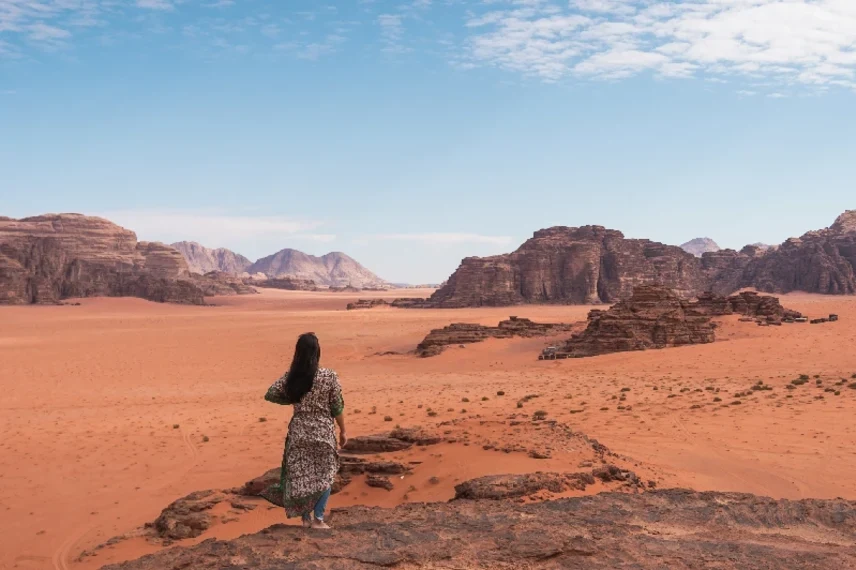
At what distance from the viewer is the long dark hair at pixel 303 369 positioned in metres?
5.12

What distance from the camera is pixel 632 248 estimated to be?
72938 millimetres

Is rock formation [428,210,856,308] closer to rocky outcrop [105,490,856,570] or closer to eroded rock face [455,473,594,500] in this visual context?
eroded rock face [455,473,594,500]

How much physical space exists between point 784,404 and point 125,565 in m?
12.7

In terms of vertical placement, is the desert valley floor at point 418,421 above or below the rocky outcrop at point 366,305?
below

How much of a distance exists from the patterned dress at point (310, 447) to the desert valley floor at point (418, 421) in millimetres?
1834

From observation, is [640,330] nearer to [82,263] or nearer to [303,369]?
[303,369]

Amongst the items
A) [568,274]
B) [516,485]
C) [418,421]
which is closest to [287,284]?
[568,274]

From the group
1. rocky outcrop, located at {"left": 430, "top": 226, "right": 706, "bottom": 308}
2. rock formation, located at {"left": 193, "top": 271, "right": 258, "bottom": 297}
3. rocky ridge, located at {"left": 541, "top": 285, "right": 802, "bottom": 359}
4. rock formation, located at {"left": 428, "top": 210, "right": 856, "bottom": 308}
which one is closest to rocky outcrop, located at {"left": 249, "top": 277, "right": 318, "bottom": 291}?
rock formation, located at {"left": 193, "top": 271, "right": 258, "bottom": 297}

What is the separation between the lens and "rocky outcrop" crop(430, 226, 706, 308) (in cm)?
6912

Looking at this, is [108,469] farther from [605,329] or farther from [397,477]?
[605,329]

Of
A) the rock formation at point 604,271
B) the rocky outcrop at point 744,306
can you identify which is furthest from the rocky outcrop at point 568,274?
the rocky outcrop at point 744,306

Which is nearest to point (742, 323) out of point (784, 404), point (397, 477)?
point (784, 404)

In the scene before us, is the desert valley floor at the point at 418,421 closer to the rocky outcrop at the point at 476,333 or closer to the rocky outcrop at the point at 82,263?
the rocky outcrop at the point at 476,333

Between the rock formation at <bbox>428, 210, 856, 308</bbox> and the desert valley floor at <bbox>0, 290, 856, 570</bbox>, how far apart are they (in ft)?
128
